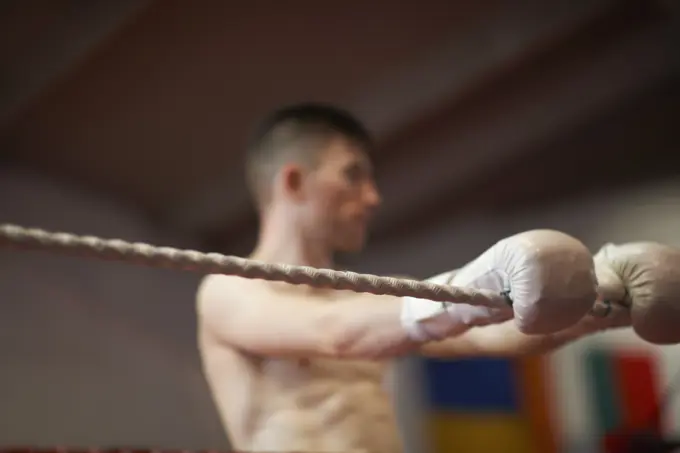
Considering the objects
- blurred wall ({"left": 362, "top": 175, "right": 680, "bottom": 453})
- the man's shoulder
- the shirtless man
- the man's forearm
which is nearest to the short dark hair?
the shirtless man

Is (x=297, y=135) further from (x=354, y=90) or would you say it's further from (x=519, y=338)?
(x=354, y=90)

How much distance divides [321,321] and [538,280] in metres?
0.29

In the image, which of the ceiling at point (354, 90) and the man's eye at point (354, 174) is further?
the ceiling at point (354, 90)

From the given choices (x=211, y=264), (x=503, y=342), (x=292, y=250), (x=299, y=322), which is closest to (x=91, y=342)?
(x=292, y=250)

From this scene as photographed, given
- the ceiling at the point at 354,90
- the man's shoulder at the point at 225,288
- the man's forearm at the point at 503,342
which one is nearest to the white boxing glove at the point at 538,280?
the man's forearm at the point at 503,342

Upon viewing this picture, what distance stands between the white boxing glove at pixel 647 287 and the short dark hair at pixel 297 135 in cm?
43

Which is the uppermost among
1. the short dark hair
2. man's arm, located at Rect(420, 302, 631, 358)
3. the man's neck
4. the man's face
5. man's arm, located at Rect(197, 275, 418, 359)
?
the short dark hair

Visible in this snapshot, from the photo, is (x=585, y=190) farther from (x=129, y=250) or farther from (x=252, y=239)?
(x=129, y=250)

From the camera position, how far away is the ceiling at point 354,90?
5.06 ft

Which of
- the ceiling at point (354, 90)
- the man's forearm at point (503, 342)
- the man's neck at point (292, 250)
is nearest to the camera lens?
the man's forearm at point (503, 342)

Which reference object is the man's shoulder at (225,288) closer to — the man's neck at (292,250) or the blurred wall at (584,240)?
the man's neck at (292,250)

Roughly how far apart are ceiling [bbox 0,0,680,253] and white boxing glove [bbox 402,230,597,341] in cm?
104

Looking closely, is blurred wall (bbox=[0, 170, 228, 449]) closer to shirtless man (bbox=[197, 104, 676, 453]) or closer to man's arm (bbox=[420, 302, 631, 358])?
shirtless man (bbox=[197, 104, 676, 453])

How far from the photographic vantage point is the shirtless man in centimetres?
70
